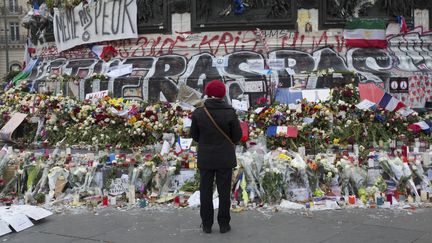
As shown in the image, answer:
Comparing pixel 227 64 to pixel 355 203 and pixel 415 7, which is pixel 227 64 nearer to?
pixel 415 7

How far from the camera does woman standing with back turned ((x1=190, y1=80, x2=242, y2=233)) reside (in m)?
6.04

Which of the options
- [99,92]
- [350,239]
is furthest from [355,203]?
[99,92]

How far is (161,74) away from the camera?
39.3 feet

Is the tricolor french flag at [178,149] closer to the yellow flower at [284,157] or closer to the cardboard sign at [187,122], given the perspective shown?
the cardboard sign at [187,122]

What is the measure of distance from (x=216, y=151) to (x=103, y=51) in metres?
7.93

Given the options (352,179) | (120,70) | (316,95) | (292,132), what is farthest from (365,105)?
(120,70)

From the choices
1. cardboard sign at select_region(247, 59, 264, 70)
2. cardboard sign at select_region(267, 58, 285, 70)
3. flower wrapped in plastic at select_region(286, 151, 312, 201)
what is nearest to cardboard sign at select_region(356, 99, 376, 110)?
cardboard sign at select_region(267, 58, 285, 70)

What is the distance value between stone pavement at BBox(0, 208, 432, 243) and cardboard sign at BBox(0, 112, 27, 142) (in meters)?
4.49

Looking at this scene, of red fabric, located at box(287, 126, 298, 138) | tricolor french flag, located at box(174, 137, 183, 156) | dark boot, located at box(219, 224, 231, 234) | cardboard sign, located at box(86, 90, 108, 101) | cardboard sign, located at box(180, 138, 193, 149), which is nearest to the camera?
dark boot, located at box(219, 224, 231, 234)

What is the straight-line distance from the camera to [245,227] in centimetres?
637

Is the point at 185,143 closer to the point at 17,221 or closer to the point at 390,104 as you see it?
the point at 17,221

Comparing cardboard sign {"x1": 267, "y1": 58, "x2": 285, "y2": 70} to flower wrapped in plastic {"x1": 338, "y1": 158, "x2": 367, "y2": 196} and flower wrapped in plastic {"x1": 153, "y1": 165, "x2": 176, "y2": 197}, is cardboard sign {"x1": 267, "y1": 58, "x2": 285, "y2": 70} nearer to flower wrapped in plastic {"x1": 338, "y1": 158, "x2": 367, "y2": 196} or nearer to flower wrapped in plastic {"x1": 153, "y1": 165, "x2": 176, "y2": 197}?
flower wrapped in plastic {"x1": 338, "y1": 158, "x2": 367, "y2": 196}

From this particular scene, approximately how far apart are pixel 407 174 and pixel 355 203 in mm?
895

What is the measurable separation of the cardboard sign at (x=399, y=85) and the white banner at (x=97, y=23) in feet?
18.5
